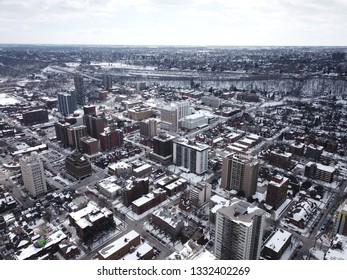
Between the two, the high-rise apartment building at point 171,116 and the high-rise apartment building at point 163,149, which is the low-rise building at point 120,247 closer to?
the high-rise apartment building at point 163,149

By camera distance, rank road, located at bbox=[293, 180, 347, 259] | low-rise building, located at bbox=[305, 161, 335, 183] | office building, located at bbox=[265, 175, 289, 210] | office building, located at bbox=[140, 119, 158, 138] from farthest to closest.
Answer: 1. office building, located at bbox=[140, 119, 158, 138]
2. low-rise building, located at bbox=[305, 161, 335, 183]
3. office building, located at bbox=[265, 175, 289, 210]
4. road, located at bbox=[293, 180, 347, 259]

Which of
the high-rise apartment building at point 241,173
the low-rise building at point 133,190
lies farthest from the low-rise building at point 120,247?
the high-rise apartment building at point 241,173

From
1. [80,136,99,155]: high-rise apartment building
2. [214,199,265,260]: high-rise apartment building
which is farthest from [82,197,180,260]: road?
[80,136,99,155]: high-rise apartment building

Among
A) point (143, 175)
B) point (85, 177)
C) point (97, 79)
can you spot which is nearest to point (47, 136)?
point (85, 177)

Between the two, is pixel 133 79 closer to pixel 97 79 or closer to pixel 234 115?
pixel 97 79

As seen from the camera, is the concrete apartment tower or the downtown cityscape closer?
the downtown cityscape

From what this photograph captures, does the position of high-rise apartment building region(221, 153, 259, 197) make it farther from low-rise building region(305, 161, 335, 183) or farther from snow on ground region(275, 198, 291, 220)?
low-rise building region(305, 161, 335, 183)

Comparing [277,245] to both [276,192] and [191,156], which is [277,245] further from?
[191,156]
